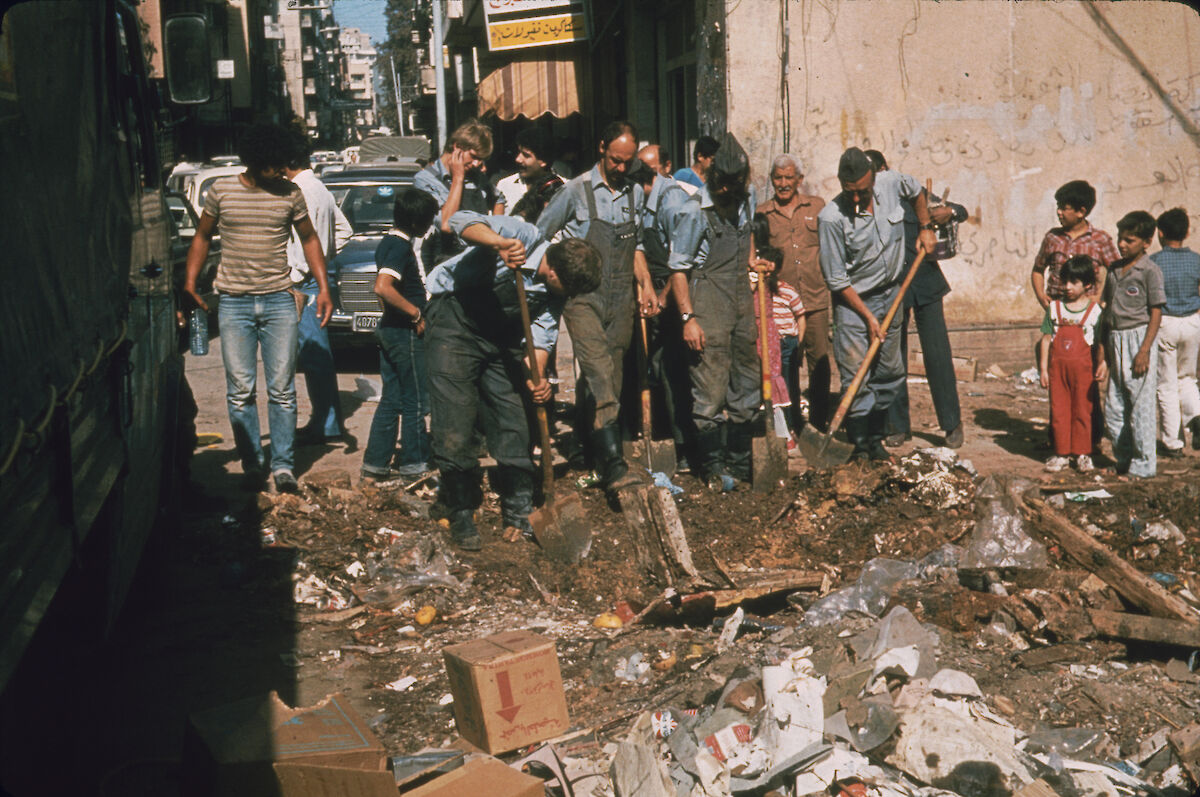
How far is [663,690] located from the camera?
4.66 meters

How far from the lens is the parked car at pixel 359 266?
11.8 m

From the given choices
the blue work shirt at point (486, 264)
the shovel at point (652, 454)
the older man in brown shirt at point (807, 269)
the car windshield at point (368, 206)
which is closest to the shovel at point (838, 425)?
the older man in brown shirt at point (807, 269)

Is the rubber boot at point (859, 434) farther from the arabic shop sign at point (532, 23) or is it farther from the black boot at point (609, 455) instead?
the arabic shop sign at point (532, 23)

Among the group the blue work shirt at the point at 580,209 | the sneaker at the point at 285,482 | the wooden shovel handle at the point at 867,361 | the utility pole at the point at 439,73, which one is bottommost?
the sneaker at the point at 285,482

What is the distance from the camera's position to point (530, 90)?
15383 mm

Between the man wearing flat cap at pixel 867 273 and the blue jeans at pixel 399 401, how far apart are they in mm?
2742

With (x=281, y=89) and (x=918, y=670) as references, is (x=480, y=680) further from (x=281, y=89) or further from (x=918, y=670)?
(x=281, y=89)

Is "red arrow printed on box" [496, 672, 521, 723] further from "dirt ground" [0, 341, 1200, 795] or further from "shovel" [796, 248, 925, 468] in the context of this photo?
"shovel" [796, 248, 925, 468]

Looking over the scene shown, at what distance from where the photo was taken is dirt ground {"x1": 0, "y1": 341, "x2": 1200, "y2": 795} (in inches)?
175

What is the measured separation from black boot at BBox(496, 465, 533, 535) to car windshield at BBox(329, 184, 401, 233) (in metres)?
7.05

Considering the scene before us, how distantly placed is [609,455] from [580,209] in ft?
5.03

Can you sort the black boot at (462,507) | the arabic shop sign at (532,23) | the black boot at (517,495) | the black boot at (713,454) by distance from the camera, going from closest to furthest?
the black boot at (462,507), the black boot at (517,495), the black boot at (713,454), the arabic shop sign at (532,23)

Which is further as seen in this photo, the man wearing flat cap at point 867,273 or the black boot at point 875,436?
the black boot at point 875,436

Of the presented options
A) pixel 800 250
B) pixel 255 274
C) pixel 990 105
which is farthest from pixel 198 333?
pixel 990 105
